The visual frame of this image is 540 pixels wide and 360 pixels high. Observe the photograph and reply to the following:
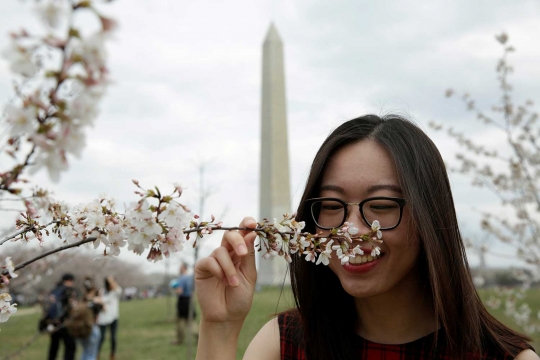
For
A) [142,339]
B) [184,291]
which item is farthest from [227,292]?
[142,339]

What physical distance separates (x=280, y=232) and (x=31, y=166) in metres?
0.55

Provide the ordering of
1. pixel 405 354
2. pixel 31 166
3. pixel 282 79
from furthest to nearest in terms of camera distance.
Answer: pixel 282 79, pixel 405 354, pixel 31 166

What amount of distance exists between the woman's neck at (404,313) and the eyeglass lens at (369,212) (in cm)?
31

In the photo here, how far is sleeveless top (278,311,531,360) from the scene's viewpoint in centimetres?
153

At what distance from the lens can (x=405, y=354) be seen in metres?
1.57

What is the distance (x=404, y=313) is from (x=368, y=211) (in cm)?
45

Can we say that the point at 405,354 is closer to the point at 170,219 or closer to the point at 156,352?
the point at 170,219

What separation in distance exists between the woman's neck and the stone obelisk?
1654 centimetres

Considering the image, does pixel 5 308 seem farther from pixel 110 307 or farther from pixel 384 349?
pixel 110 307

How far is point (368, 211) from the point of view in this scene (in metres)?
1.37

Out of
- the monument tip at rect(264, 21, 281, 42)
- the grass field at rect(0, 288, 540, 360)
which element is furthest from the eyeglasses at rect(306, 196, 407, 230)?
the monument tip at rect(264, 21, 281, 42)

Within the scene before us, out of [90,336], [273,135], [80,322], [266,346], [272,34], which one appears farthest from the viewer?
[272,34]

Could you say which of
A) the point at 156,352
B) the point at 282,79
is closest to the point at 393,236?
the point at 156,352

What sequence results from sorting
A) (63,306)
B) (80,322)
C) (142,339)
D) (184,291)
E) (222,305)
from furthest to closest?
(142,339), (184,291), (63,306), (80,322), (222,305)
